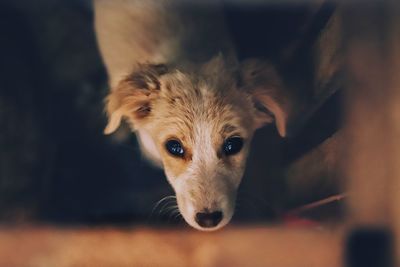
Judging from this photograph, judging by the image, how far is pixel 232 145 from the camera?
126 centimetres

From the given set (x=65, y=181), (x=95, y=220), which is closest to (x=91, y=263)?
(x=95, y=220)

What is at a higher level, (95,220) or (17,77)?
(17,77)

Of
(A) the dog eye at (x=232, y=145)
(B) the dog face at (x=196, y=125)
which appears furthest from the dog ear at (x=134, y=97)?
(A) the dog eye at (x=232, y=145)

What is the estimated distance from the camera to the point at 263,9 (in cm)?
133

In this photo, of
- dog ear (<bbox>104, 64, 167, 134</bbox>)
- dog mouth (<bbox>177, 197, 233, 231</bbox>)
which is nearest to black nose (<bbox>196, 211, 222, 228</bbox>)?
dog mouth (<bbox>177, 197, 233, 231</bbox>)

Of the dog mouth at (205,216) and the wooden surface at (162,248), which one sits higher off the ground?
the dog mouth at (205,216)

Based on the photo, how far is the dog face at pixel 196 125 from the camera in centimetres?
123

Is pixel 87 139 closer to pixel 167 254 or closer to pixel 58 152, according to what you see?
pixel 58 152

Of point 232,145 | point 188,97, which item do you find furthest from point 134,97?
point 232,145

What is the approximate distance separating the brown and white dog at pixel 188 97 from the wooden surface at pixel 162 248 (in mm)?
57

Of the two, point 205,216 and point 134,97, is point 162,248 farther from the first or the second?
point 134,97

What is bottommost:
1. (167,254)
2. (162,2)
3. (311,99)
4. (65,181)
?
(167,254)

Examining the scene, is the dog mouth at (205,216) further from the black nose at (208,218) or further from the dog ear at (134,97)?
the dog ear at (134,97)

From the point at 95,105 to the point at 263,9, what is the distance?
0.45m
